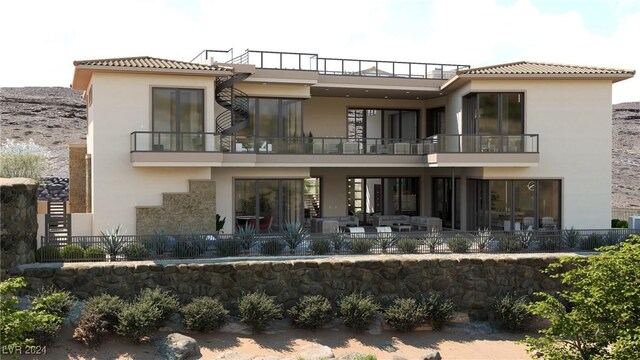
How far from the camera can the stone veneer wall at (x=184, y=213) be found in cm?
2366

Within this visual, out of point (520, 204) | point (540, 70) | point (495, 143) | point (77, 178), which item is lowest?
point (520, 204)

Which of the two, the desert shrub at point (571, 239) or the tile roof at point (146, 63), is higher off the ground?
Answer: the tile roof at point (146, 63)

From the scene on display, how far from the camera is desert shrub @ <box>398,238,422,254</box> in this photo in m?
21.3

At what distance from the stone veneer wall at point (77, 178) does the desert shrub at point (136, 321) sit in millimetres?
13367

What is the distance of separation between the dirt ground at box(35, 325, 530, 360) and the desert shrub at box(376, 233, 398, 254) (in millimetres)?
3185

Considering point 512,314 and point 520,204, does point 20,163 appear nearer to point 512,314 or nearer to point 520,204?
point 520,204

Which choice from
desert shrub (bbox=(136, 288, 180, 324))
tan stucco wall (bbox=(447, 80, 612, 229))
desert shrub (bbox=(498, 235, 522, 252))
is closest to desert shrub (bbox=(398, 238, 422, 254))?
desert shrub (bbox=(498, 235, 522, 252))

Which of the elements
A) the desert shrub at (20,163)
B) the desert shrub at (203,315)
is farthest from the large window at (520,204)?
the desert shrub at (20,163)

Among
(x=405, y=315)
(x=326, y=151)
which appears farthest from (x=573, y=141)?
(x=405, y=315)

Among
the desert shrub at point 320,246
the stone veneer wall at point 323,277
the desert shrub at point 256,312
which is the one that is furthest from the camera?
the desert shrub at point 320,246

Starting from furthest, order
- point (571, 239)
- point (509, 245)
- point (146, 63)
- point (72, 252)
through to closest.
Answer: point (146, 63)
point (571, 239)
point (509, 245)
point (72, 252)

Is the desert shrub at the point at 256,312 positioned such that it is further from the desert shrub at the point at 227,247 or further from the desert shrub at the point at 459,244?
the desert shrub at the point at 459,244

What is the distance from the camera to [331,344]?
18.1 m

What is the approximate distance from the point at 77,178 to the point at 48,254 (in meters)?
11.3
